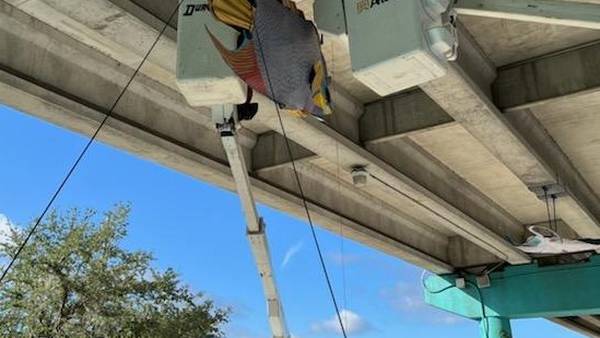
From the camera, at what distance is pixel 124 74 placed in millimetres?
5852

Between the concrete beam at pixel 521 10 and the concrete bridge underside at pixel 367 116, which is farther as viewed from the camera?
the concrete bridge underside at pixel 367 116

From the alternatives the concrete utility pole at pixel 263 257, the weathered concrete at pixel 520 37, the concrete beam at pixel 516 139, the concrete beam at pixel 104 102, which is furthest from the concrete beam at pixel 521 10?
the concrete beam at pixel 104 102

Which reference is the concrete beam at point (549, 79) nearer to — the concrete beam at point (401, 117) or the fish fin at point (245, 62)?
the concrete beam at point (401, 117)

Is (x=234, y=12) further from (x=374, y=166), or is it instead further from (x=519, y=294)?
(x=519, y=294)

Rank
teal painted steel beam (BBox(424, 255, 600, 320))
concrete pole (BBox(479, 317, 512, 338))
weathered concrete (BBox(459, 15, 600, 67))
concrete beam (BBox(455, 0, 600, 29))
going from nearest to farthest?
concrete beam (BBox(455, 0, 600, 29))
weathered concrete (BBox(459, 15, 600, 67))
teal painted steel beam (BBox(424, 255, 600, 320))
concrete pole (BBox(479, 317, 512, 338))

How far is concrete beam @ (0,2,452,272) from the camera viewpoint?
491cm

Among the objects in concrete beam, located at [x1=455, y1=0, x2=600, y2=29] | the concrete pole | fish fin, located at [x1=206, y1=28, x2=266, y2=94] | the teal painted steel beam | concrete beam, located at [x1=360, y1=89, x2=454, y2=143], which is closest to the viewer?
fish fin, located at [x1=206, y1=28, x2=266, y2=94]

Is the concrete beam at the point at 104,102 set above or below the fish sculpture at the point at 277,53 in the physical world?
above

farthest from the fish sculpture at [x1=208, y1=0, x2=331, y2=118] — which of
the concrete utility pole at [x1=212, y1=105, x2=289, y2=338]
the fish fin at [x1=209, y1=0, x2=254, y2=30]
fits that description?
the concrete utility pole at [x1=212, y1=105, x2=289, y2=338]

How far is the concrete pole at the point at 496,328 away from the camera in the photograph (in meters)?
13.0

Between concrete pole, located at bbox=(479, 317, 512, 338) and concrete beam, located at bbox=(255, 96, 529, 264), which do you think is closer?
concrete beam, located at bbox=(255, 96, 529, 264)

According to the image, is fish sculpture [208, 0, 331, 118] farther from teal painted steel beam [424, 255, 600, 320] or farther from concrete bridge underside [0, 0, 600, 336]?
teal painted steel beam [424, 255, 600, 320]

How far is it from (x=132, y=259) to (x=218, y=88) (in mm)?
13083

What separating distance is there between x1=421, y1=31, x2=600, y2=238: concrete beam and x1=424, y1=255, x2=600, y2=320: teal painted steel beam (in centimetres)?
280
